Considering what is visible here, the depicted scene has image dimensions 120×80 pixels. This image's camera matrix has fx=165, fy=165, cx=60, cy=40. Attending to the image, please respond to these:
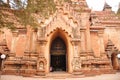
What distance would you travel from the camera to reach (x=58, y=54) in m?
16.1

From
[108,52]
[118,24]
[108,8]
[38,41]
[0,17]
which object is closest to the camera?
[0,17]

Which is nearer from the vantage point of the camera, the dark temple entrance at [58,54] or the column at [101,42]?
the dark temple entrance at [58,54]

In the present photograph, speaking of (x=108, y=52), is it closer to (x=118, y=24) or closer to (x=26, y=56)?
(x=118, y=24)

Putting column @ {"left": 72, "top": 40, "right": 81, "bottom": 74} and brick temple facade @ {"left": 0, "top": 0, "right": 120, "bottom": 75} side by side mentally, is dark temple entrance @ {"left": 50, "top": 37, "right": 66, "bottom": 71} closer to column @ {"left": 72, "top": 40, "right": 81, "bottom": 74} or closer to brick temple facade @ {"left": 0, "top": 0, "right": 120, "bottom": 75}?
brick temple facade @ {"left": 0, "top": 0, "right": 120, "bottom": 75}

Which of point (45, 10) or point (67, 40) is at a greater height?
point (45, 10)

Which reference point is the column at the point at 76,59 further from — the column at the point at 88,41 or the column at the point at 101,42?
the column at the point at 101,42

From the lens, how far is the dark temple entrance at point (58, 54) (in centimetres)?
1611

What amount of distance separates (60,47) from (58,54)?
0.73 meters

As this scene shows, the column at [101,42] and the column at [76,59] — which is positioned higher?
the column at [101,42]

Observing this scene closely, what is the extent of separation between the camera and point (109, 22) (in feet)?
71.2

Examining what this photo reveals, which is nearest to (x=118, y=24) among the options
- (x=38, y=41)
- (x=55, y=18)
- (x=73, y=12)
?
(x=73, y=12)

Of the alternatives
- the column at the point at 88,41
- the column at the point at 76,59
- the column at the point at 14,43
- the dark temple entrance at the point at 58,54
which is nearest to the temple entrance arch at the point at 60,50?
the dark temple entrance at the point at 58,54

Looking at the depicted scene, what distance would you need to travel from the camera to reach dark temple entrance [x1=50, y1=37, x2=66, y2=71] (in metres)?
16.1

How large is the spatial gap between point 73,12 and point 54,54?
4.46 metres
